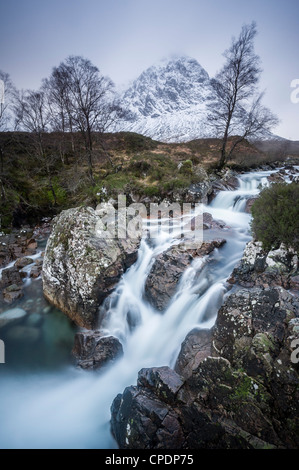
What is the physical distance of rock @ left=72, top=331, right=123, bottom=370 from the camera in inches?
218

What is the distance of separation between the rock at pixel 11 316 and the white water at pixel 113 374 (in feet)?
6.01

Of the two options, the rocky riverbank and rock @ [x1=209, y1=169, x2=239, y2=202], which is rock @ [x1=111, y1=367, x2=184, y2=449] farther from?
rock @ [x1=209, y1=169, x2=239, y2=202]

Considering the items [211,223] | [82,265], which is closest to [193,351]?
[82,265]

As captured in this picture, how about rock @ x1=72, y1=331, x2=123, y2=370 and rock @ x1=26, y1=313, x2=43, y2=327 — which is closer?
rock @ x1=72, y1=331, x2=123, y2=370

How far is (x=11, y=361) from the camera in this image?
5902 millimetres

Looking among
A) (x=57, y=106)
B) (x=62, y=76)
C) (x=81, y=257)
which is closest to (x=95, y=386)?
(x=81, y=257)

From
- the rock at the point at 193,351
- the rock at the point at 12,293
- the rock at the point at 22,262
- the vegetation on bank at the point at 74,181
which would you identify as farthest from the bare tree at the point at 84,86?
the rock at the point at 193,351

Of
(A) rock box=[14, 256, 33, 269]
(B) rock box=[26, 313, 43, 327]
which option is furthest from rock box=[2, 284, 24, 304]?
(A) rock box=[14, 256, 33, 269]

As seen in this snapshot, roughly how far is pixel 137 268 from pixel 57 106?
16.8 meters

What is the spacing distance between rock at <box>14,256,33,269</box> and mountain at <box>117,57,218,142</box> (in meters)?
45.5

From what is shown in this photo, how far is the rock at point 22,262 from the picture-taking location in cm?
935
